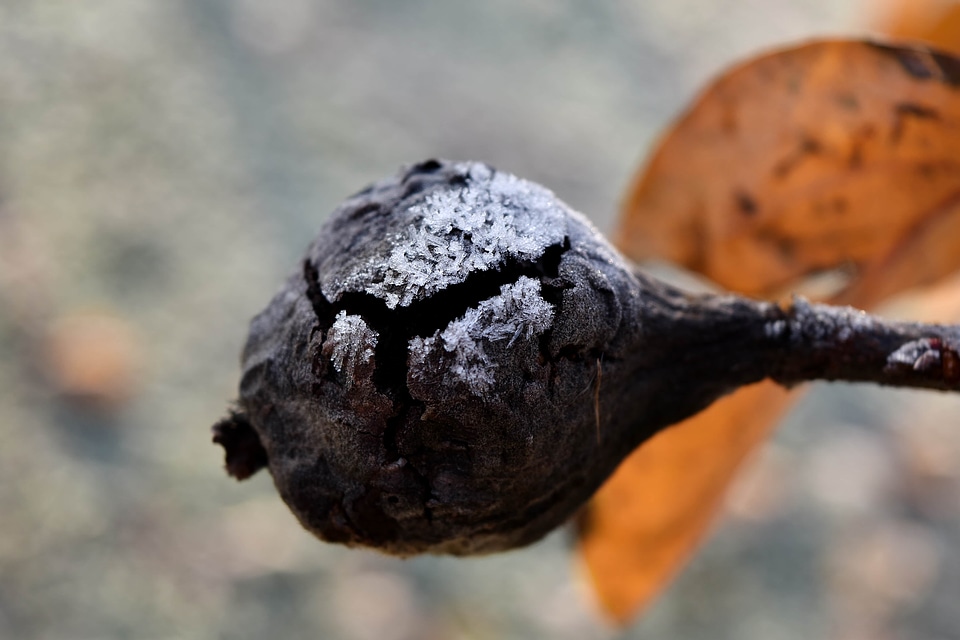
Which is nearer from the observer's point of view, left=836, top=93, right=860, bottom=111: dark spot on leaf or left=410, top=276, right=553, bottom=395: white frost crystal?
left=410, top=276, right=553, bottom=395: white frost crystal

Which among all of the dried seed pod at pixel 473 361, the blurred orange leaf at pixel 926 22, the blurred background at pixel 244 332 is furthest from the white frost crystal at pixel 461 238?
the blurred background at pixel 244 332

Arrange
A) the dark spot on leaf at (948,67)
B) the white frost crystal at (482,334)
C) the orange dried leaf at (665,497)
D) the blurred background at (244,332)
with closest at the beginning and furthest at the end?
1. the white frost crystal at (482,334)
2. the dark spot on leaf at (948,67)
3. the orange dried leaf at (665,497)
4. the blurred background at (244,332)

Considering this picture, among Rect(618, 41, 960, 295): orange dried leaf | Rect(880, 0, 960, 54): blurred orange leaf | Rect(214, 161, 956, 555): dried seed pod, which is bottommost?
Rect(214, 161, 956, 555): dried seed pod

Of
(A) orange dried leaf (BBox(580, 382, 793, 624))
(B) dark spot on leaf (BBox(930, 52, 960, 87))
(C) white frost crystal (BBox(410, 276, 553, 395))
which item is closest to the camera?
(C) white frost crystal (BBox(410, 276, 553, 395))

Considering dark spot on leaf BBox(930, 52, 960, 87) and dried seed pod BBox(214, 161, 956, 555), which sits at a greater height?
dark spot on leaf BBox(930, 52, 960, 87)

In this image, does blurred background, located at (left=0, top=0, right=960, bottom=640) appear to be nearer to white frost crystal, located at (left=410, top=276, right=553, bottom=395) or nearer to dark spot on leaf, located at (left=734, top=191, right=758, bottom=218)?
dark spot on leaf, located at (left=734, top=191, right=758, bottom=218)

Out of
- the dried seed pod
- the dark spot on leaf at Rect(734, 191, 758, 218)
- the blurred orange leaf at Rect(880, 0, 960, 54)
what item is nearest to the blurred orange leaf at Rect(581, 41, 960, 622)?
the dark spot on leaf at Rect(734, 191, 758, 218)

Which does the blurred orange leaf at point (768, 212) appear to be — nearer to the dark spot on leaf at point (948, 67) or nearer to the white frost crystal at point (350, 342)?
the dark spot on leaf at point (948, 67)

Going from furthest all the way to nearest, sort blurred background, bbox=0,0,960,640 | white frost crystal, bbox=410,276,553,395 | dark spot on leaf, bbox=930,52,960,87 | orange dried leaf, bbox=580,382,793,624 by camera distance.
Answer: blurred background, bbox=0,0,960,640, orange dried leaf, bbox=580,382,793,624, dark spot on leaf, bbox=930,52,960,87, white frost crystal, bbox=410,276,553,395
